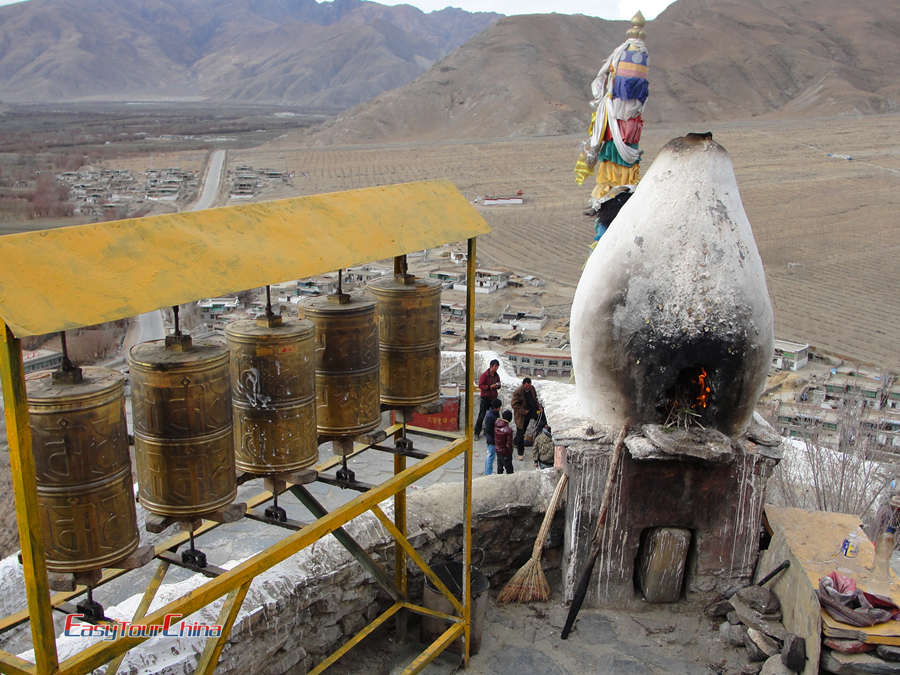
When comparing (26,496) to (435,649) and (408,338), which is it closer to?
(408,338)

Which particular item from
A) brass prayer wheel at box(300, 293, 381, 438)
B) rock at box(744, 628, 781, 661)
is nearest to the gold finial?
brass prayer wheel at box(300, 293, 381, 438)

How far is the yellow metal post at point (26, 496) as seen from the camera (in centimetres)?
293

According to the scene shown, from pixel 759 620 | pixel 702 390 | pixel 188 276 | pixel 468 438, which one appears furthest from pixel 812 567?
pixel 188 276

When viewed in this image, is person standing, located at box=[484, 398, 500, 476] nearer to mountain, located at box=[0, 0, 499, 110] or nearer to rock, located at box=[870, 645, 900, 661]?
rock, located at box=[870, 645, 900, 661]

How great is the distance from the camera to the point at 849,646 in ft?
15.5

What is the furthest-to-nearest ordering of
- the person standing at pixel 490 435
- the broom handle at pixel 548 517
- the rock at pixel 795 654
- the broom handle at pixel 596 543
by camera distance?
1. the person standing at pixel 490 435
2. the broom handle at pixel 548 517
3. the broom handle at pixel 596 543
4. the rock at pixel 795 654

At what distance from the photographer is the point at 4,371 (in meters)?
2.91

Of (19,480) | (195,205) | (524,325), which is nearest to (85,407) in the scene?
(19,480)

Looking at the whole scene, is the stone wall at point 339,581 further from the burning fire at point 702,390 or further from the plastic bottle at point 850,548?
the plastic bottle at point 850,548

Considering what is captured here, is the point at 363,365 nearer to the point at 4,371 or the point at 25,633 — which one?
the point at 4,371

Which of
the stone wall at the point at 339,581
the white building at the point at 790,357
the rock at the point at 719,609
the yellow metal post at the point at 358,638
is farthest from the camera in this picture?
the white building at the point at 790,357

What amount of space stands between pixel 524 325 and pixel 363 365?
54.1ft

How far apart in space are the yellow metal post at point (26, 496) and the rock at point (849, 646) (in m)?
4.18

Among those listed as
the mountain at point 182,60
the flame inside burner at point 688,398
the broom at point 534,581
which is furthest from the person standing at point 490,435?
the mountain at point 182,60
